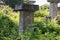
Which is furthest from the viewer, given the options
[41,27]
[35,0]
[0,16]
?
[35,0]

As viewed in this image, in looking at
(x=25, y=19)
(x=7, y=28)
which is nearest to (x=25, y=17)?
(x=25, y=19)

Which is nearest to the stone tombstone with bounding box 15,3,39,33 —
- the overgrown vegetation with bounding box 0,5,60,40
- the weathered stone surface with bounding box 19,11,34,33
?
the weathered stone surface with bounding box 19,11,34,33

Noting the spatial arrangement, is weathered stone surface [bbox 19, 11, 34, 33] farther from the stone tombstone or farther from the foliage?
the foliage

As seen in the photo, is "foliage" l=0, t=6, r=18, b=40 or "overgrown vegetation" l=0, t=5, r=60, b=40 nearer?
"overgrown vegetation" l=0, t=5, r=60, b=40

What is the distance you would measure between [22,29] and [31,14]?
32 centimetres

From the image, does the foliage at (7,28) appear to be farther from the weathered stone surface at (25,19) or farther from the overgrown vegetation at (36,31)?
the weathered stone surface at (25,19)

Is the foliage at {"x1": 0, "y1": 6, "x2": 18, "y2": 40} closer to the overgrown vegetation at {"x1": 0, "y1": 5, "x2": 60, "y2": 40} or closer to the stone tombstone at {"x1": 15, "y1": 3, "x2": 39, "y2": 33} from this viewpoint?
the overgrown vegetation at {"x1": 0, "y1": 5, "x2": 60, "y2": 40}

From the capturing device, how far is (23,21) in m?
3.96

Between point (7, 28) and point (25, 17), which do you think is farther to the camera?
point (7, 28)

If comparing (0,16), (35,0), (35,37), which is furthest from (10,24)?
(35,0)

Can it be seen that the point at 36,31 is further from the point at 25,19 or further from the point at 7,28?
the point at 7,28

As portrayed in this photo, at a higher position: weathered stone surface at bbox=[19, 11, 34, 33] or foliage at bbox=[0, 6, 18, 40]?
weathered stone surface at bbox=[19, 11, 34, 33]

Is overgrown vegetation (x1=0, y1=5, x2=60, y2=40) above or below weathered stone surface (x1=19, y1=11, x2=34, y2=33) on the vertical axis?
below

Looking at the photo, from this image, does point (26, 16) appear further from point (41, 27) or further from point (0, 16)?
point (0, 16)
